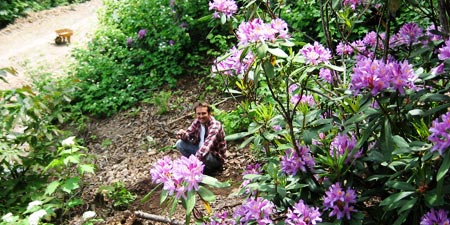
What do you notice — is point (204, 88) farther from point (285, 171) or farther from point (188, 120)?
point (285, 171)

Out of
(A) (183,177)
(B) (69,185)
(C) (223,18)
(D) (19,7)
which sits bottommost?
(D) (19,7)

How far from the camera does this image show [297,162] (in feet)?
6.81

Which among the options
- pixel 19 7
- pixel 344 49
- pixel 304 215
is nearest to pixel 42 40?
pixel 19 7

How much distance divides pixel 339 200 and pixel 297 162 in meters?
0.23

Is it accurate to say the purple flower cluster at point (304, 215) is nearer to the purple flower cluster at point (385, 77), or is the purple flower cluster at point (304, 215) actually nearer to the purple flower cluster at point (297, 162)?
the purple flower cluster at point (297, 162)

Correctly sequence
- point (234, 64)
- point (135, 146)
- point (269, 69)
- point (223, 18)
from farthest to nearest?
point (135, 146) < point (223, 18) < point (234, 64) < point (269, 69)

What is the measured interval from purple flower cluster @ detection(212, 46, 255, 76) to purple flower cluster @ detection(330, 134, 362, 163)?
0.51m

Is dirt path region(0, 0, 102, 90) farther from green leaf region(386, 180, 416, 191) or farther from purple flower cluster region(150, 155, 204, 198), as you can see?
green leaf region(386, 180, 416, 191)

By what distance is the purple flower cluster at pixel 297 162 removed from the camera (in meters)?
2.07

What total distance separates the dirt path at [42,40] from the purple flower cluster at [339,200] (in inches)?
288

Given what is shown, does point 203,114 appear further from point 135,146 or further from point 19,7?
point 19,7

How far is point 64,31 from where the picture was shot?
1098 centimetres

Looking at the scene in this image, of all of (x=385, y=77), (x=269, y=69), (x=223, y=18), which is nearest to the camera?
(x=385, y=77)

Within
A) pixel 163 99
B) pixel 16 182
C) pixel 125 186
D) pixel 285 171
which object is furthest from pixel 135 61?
pixel 285 171
